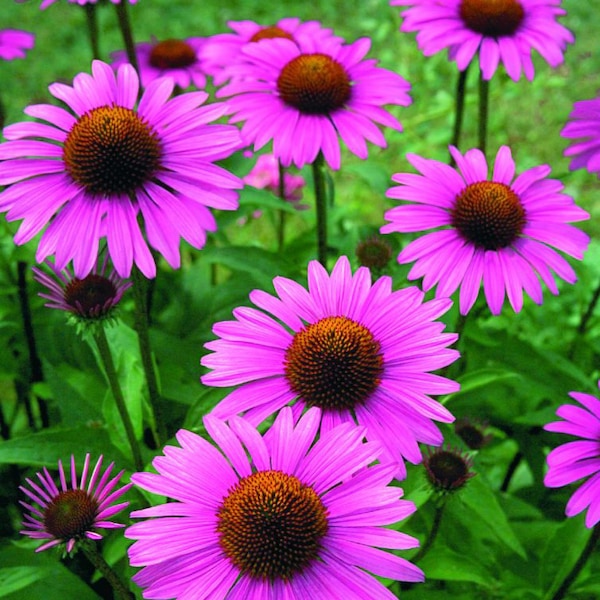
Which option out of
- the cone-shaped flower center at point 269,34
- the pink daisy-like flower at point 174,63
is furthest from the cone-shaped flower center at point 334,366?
the pink daisy-like flower at point 174,63

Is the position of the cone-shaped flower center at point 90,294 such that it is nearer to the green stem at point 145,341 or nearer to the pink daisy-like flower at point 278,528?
the green stem at point 145,341

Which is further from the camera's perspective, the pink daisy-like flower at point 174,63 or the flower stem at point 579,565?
the pink daisy-like flower at point 174,63

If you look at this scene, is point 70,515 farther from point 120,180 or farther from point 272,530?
point 120,180

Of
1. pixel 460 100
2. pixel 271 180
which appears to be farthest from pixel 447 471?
pixel 271 180

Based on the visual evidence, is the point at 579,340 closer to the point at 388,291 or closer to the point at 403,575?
the point at 388,291

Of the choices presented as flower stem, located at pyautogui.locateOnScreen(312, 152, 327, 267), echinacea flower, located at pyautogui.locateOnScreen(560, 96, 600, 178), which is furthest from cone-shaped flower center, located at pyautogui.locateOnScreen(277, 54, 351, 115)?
echinacea flower, located at pyautogui.locateOnScreen(560, 96, 600, 178)

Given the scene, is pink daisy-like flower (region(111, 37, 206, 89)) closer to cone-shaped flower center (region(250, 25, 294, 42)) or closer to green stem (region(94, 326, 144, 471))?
cone-shaped flower center (region(250, 25, 294, 42))

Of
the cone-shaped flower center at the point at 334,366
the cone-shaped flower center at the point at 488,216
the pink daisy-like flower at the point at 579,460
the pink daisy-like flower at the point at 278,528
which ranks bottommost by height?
the pink daisy-like flower at the point at 579,460
